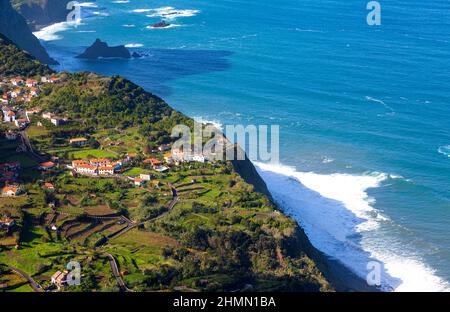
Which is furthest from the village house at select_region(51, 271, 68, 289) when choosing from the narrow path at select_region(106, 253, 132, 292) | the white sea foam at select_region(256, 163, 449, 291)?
the white sea foam at select_region(256, 163, 449, 291)

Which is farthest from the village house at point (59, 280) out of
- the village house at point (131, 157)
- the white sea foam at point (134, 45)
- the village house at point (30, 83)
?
the white sea foam at point (134, 45)

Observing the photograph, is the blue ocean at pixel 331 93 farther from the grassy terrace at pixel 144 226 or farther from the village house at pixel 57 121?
the village house at pixel 57 121

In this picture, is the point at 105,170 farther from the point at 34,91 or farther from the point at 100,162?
the point at 34,91

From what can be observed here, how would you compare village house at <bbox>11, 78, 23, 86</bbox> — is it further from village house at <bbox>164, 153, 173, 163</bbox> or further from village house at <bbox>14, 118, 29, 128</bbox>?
village house at <bbox>164, 153, 173, 163</bbox>

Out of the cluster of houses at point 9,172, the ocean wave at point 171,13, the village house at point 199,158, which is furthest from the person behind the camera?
the ocean wave at point 171,13

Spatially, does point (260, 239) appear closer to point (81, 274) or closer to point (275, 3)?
point (81, 274)

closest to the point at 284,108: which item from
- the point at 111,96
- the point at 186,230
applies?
the point at 111,96
